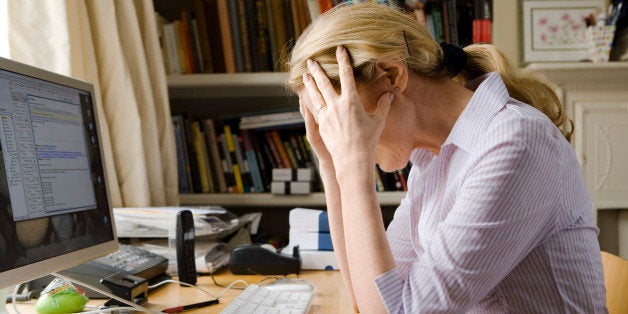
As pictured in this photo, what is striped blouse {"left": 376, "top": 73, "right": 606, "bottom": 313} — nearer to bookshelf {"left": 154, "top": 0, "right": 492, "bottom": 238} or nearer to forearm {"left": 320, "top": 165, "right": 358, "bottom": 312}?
forearm {"left": 320, "top": 165, "right": 358, "bottom": 312}

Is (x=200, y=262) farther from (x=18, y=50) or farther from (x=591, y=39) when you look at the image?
(x=591, y=39)

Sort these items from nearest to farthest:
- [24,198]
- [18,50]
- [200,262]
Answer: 1. [24,198]
2. [18,50]
3. [200,262]

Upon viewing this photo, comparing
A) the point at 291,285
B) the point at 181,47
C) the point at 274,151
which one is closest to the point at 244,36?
the point at 181,47

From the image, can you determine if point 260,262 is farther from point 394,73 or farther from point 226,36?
point 226,36

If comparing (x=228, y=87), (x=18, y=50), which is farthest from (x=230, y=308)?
(x=228, y=87)

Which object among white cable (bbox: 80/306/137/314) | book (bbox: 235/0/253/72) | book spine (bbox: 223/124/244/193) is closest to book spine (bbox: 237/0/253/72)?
book (bbox: 235/0/253/72)

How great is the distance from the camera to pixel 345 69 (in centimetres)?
97

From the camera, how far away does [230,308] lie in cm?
104

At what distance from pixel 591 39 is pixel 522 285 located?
1.44m

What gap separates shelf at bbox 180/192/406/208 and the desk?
47cm

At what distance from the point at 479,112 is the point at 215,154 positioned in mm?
1236

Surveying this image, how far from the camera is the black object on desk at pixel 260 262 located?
57.9 inches

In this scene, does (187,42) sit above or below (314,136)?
above

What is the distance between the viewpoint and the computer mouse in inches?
49.7
